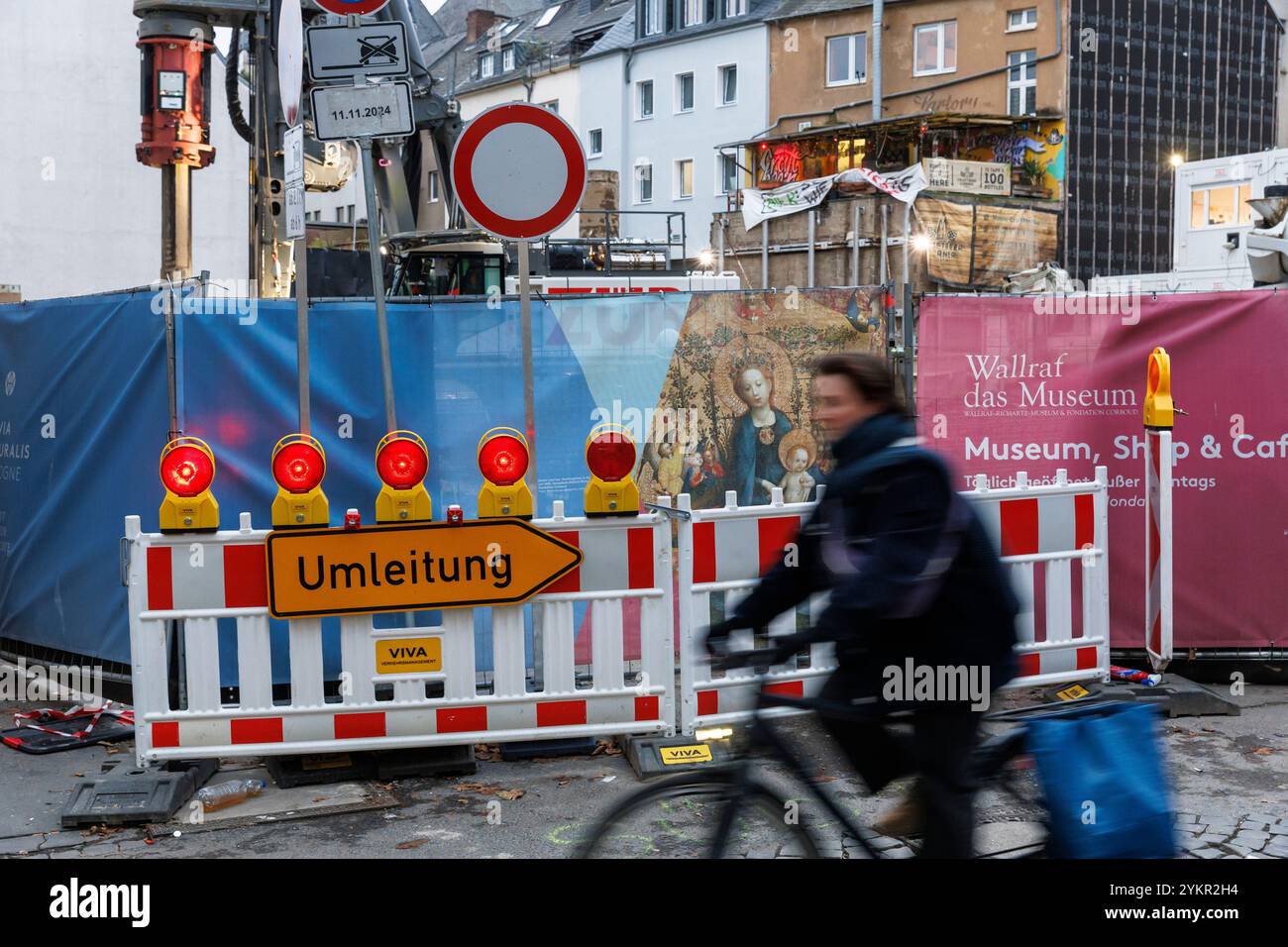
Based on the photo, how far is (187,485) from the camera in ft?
22.2

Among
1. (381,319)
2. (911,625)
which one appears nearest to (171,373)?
(381,319)

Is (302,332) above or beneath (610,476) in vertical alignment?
above

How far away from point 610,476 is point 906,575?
3.34m

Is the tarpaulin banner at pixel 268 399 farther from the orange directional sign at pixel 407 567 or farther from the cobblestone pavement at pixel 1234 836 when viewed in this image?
the cobblestone pavement at pixel 1234 836

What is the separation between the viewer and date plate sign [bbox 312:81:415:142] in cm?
766

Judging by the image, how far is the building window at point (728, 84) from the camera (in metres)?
49.5

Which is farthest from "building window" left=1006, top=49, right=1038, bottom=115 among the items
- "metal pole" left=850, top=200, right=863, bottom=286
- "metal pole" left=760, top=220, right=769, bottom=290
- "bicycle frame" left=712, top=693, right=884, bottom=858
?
"bicycle frame" left=712, top=693, right=884, bottom=858

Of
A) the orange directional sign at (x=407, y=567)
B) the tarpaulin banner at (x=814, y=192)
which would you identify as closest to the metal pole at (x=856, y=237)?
the tarpaulin banner at (x=814, y=192)

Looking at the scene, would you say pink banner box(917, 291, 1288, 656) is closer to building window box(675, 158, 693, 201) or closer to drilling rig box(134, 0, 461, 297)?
drilling rig box(134, 0, 461, 297)

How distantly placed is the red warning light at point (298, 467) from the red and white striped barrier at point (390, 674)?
0.91ft

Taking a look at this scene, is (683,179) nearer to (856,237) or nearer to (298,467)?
(856,237)

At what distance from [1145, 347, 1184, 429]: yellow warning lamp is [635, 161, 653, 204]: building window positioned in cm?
4480
